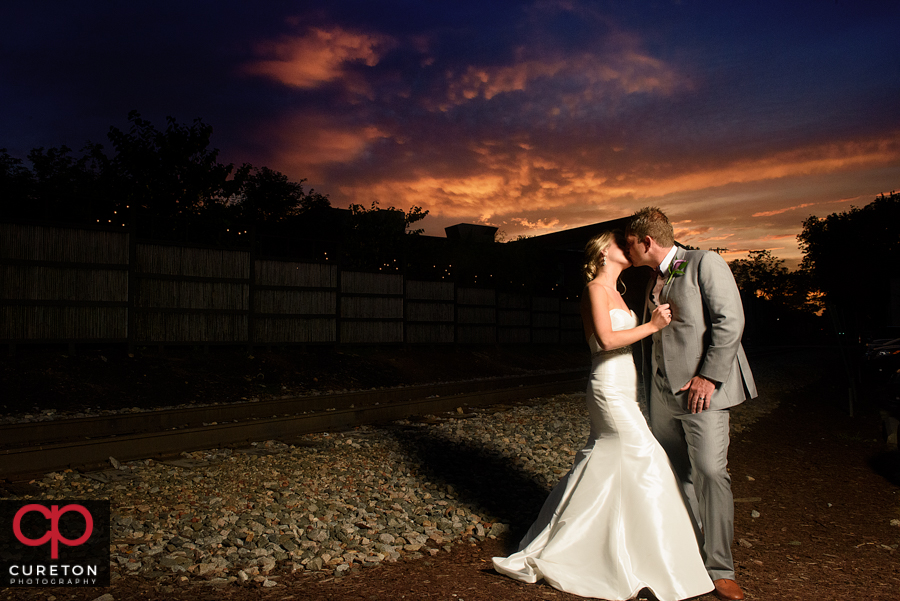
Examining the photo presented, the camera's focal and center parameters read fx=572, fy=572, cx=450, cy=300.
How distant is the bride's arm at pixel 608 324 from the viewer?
314cm

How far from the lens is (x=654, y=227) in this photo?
10.7ft

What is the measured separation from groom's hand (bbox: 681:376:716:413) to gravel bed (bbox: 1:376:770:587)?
1.87 m

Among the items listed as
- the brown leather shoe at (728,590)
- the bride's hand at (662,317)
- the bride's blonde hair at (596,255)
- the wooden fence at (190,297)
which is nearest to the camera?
the brown leather shoe at (728,590)

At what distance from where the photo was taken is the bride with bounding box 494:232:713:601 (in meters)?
3.02

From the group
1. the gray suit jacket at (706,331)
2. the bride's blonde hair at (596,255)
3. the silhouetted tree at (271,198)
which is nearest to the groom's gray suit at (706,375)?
the gray suit jacket at (706,331)

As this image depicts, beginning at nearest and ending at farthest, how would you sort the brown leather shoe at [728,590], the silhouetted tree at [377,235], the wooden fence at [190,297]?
the brown leather shoe at [728,590]
the wooden fence at [190,297]
the silhouetted tree at [377,235]

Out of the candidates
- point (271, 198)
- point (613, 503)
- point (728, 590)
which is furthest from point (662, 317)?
point (271, 198)

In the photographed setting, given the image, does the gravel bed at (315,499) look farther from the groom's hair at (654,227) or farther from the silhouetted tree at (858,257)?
the silhouetted tree at (858,257)

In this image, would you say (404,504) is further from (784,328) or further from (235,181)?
(784,328)

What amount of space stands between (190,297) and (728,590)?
43.3 feet

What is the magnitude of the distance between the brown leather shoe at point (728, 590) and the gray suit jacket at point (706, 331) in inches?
35.9

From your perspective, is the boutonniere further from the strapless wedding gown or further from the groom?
the strapless wedding gown

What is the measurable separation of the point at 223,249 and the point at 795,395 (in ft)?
47.4

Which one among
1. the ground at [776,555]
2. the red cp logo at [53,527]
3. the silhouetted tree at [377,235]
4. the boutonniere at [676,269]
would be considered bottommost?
the ground at [776,555]
